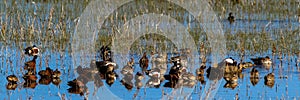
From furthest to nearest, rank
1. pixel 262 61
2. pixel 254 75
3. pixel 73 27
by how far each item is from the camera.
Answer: pixel 73 27 < pixel 262 61 < pixel 254 75

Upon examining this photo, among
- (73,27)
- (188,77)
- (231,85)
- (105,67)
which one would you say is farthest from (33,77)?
(73,27)

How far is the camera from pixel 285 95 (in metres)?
8.09

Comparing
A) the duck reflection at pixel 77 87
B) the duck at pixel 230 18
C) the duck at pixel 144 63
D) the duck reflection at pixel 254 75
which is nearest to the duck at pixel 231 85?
the duck reflection at pixel 254 75

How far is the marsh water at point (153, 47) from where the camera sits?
320 inches

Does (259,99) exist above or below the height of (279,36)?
below

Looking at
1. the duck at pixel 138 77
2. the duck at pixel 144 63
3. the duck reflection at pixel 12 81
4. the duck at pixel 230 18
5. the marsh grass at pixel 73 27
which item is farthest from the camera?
the duck at pixel 230 18

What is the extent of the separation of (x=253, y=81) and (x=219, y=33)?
3817 millimetres

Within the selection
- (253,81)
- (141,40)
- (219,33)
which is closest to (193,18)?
(219,33)

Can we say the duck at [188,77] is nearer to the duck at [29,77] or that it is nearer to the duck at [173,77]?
the duck at [173,77]

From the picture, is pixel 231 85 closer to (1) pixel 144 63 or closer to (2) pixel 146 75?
(2) pixel 146 75

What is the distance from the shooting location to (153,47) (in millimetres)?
11164

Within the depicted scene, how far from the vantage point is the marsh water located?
8.12 metres

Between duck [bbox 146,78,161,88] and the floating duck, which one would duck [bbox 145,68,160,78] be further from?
the floating duck

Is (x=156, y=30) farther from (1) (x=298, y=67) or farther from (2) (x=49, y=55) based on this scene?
(1) (x=298, y=67)
